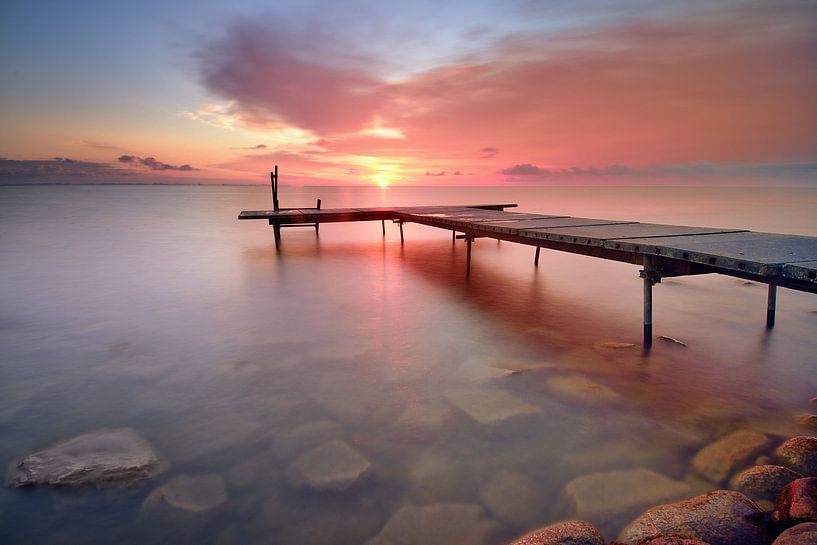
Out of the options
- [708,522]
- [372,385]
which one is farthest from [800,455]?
[372,385]

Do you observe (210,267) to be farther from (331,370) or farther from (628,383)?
(628,383)

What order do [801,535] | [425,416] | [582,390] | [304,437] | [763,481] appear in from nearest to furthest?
[801,535] < [763,481] < [304,437] < [425,416] < [582,390]

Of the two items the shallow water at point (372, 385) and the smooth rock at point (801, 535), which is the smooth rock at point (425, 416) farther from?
the smooth rock at point (801, 535)

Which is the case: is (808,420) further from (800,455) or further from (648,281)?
(648,281)

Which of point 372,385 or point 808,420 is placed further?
point 372,385

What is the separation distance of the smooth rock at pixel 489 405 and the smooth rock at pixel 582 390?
1.92 feet

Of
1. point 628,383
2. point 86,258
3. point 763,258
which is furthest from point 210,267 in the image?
point 763,258

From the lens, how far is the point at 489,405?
5328 mm

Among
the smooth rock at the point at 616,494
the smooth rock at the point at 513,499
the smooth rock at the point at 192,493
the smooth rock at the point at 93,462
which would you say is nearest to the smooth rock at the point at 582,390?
the smooth rock at the point at 616,494

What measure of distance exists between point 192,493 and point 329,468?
1174mm

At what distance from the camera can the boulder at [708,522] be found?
2.95 metres

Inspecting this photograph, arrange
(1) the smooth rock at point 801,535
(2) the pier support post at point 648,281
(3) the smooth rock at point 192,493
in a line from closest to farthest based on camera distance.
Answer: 1. (1) the smooth rock at point 801,535
2. (3) the smooth rock at point 192,493
3. (2) the pier support post at point 648,281

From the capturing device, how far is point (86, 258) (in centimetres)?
1706

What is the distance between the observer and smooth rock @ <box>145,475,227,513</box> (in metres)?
3.68
